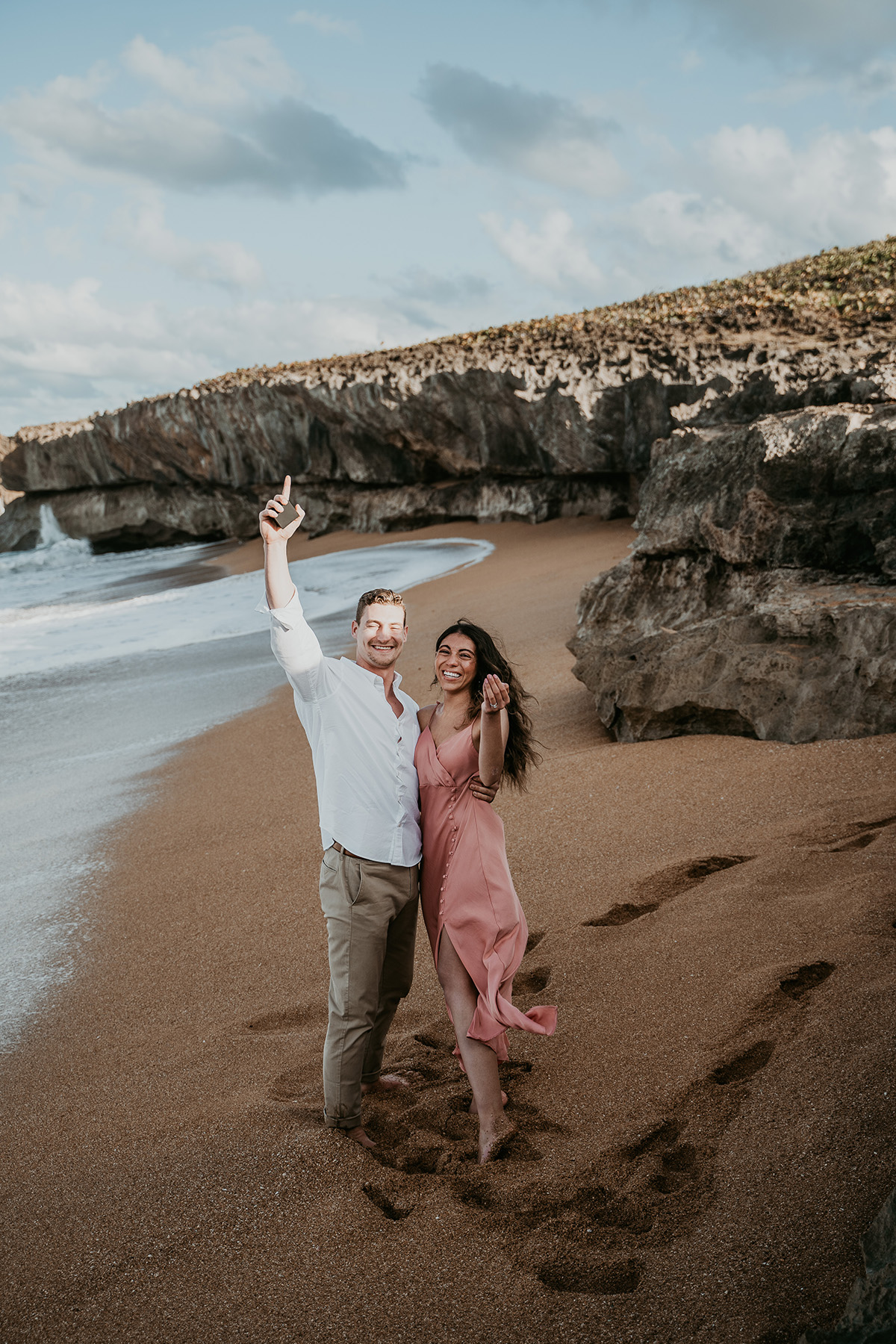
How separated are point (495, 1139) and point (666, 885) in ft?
5.72

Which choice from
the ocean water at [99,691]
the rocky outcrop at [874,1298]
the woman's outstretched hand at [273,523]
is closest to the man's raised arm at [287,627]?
the woman's outstretched hand at [273,523]

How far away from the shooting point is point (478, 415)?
62.9ft

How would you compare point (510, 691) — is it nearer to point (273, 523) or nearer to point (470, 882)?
point (470, 882)

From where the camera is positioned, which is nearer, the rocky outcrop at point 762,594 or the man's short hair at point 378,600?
the man's short hair at point 378,600

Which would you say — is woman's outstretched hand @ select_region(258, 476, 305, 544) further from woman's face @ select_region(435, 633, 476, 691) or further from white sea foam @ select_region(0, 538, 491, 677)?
white sea foam @ select_region(0, 538, 491, 677)

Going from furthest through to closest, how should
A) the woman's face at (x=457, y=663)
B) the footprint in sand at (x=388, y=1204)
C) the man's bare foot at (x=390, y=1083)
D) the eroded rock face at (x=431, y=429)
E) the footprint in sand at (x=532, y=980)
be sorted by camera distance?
the eroded rock face at (x=431, y=429) < the footprint in sand at (x=532, y=980) < the man's bare foot at (x=390, y=1083) < the woman's face at (x=457, y=663) < the footprint in sand at (x=388, y=1204)

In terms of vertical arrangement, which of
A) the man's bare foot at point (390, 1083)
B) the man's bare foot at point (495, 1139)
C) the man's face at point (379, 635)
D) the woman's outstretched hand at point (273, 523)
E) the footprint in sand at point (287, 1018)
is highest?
the woman's outstretched hand at point (273, 523)

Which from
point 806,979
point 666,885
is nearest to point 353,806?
point 806,979

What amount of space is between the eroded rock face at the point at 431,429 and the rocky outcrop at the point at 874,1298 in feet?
23.6

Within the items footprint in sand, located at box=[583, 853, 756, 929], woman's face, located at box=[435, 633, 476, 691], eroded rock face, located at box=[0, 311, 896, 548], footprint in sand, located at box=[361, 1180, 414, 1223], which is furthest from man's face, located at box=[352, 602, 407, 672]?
eroded rock face, located at box=[0, 311, 896, 548]

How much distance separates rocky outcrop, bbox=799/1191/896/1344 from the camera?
1.48 metres

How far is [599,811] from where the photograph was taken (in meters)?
5.00

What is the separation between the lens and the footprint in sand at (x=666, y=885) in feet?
12.8

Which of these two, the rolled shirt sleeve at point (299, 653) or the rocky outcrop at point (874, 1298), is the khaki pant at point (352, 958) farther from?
the rocky outcrop at point (874, 1298)
